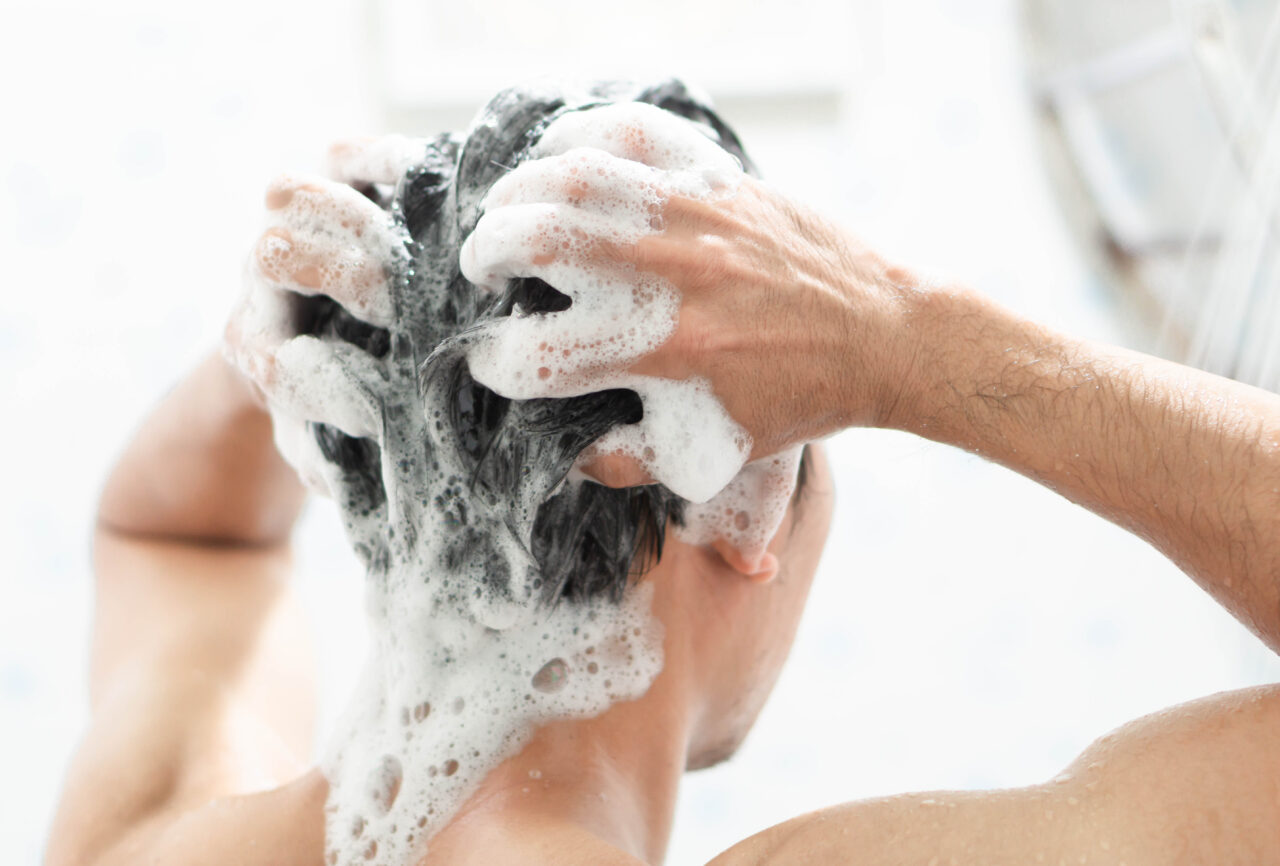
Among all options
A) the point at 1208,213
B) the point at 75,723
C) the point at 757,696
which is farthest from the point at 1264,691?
the point at 75,723

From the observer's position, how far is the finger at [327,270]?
61 cm

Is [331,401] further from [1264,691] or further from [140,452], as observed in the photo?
[1264,691]

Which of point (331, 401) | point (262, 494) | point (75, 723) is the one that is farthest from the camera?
point (75, 723)

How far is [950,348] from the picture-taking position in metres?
0.59

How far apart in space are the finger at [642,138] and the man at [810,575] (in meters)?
0.03

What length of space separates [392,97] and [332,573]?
811mm


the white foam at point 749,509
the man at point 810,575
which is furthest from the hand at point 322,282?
the white foam at point 749,509

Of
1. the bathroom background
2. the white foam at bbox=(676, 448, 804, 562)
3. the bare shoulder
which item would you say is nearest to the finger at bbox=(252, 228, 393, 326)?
→ the white foam at bbox=(676, 448, 804, 562)

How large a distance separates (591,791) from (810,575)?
0.26m

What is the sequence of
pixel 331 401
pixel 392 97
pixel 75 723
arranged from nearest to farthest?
1. pixel 331 401
2. pixel 75 723
3. pixel 392 97

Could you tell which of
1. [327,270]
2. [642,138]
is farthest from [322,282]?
[642,138]

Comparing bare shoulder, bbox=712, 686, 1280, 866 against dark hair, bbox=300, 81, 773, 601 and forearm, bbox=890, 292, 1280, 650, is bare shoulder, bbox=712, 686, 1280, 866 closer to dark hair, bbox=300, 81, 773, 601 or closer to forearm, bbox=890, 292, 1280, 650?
forearm, bbox=890, 292, 1280, 650

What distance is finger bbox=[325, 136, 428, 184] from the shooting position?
673 mm

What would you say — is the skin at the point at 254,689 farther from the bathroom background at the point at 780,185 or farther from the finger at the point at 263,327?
the bathroom background at the point at 780,185
